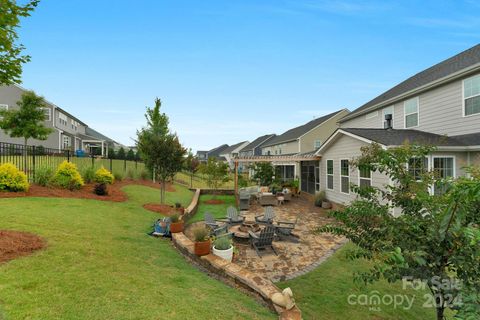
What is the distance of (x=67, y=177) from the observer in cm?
1115

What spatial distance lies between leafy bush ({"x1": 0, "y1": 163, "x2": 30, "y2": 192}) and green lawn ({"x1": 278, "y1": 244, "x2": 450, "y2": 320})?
35.7 ft

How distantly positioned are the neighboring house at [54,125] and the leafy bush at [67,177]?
51.0 ft

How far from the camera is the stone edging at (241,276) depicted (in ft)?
12.2

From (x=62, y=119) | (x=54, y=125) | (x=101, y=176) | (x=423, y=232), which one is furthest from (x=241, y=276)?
(x=62, y=119)

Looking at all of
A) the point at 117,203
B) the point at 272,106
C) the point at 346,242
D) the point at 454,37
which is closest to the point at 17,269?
the point at 117,203

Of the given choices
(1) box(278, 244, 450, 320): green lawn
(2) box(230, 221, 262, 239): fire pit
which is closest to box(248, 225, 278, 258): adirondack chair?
(2) box(230, 221, 262, 239): fire pit

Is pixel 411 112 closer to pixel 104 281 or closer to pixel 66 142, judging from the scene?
pixel 104 281

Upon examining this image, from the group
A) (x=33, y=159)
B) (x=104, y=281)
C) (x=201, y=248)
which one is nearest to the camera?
(x=104, y=281)

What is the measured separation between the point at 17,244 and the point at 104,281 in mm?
2424

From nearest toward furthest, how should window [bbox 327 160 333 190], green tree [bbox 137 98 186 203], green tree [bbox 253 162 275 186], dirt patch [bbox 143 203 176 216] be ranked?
1. dirt patch [bbox 143 203 176 216]
2. green tree [bbox 137 98 186 203]
3. window [bbox 327 160 333 190]
4. green tree [bbox 253 162 275 186]

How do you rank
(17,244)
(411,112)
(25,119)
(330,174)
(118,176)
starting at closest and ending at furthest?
1. (17,244)
2. (411,112)
3. (330,174)
4. (118,176)
5. (25,119)

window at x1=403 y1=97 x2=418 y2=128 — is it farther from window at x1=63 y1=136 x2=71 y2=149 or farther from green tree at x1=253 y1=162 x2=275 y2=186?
window at x1=63 y1=136 x2=71 y2=149

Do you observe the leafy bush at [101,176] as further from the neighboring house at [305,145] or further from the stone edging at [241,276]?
the neighboring house at [305,145]

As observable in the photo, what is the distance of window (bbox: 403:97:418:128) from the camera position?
41.1 ft
